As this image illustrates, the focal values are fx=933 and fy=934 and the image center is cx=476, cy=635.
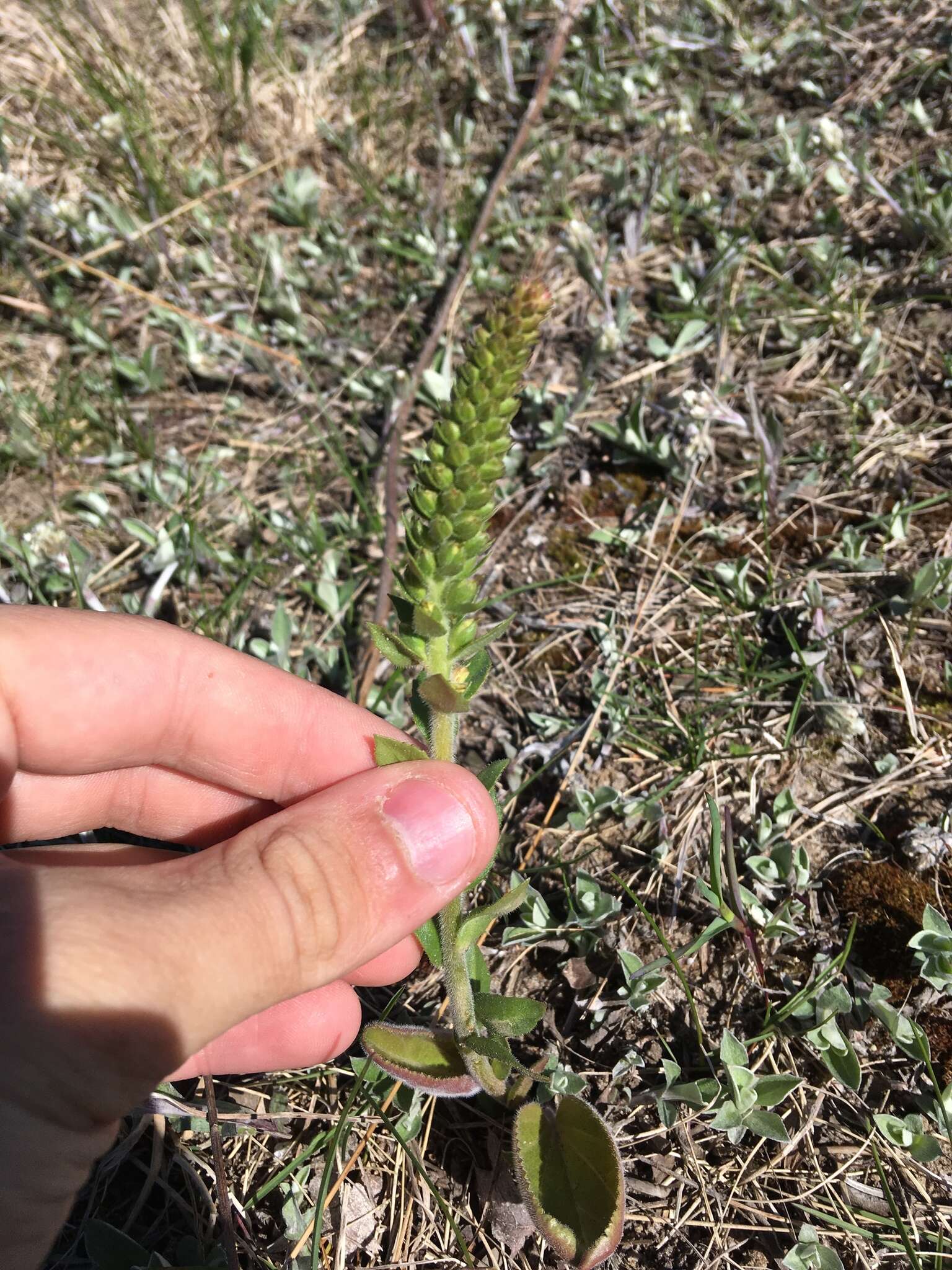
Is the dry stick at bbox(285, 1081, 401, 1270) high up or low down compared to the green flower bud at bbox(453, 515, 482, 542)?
down

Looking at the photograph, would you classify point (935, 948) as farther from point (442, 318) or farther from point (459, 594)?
point (442, 318)

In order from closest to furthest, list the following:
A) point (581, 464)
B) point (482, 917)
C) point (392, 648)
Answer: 1. point (392, 648)
2. point (482, 917)
3. point (581, 464)

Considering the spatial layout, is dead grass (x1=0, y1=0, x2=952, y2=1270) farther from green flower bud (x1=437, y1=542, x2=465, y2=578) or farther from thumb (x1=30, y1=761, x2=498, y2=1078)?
green flower bud (x1=437, y1=542, x2=465, y2=578)

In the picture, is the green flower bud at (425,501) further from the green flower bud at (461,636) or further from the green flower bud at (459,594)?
the green flower bud at (461,636)

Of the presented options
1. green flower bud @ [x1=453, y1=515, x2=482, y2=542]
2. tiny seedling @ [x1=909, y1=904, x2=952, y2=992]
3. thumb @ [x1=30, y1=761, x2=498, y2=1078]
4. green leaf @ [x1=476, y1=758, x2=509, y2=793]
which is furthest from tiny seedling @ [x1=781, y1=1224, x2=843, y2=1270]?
green flower bud @ [x1=453, y1=515, x2=482, y2=542]

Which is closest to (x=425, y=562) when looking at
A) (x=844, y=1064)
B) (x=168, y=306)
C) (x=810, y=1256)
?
(x=844, y=1064)

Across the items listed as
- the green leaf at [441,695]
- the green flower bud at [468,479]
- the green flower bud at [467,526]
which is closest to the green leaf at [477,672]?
the green leaf at [441,695]
